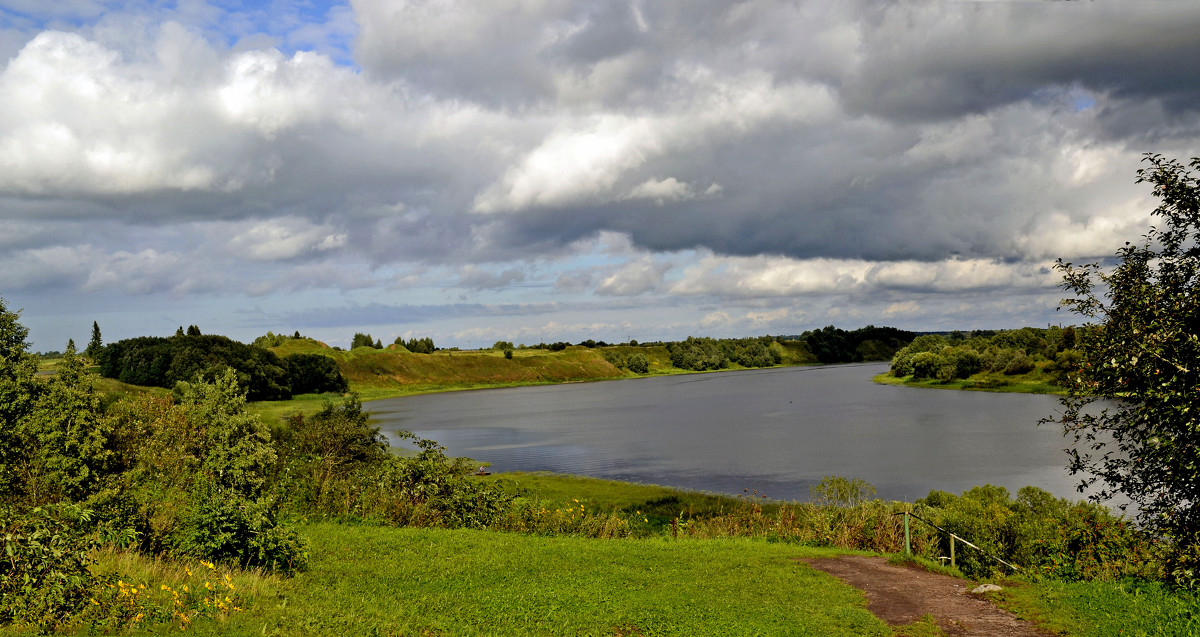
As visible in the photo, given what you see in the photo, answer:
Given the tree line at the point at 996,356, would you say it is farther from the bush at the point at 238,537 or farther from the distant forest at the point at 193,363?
the bush at the point at 238,537

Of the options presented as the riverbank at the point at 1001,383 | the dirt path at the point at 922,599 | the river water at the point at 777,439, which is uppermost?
the dirt path at the point at 922,599

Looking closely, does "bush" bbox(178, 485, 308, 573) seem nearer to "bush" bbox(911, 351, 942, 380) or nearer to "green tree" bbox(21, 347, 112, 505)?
"green tree" bbox(21, 347, 112, 505)

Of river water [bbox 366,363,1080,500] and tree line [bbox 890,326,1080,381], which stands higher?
tree line [bbox 890,326,1080,381]

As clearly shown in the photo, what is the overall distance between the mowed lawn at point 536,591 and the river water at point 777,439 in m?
28.2

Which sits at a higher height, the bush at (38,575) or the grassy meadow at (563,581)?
the bush at (38,575)

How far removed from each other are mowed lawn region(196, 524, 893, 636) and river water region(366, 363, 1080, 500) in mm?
28154

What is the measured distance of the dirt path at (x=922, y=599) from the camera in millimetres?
14297

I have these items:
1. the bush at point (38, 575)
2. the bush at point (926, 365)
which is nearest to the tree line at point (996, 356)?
the bush at point (926, 365)

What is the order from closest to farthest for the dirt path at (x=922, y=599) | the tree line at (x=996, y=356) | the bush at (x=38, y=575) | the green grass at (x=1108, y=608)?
the bush at (x=38, y=575), the green grass at (x=1108, y=608), the dirt path at (x=922, y=599), the tree line at (x=996, y=356)

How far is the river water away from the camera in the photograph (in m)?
52.0

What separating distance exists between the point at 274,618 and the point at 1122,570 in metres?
17.9

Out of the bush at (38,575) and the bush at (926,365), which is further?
the bush at (926,365)

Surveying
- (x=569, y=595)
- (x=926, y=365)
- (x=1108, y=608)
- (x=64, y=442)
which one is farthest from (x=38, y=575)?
(x=926, y=365)

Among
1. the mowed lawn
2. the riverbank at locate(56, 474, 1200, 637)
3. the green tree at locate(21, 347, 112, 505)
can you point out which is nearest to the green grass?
the riverbank at locate(56, 474, 1200, 637)
